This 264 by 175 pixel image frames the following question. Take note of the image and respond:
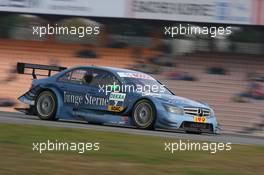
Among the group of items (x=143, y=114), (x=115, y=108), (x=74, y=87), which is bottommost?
(x=143, y=114)

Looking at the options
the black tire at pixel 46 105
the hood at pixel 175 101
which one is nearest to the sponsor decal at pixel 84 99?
the black tire at pixel 46 105

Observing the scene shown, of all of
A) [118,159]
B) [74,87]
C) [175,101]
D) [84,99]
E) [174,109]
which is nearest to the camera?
[118,159]

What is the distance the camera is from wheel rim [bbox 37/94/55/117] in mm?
14297

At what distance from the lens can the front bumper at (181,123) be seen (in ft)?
42.9

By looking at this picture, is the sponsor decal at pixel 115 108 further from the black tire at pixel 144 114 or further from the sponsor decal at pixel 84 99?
the black tire at pixel 144 114

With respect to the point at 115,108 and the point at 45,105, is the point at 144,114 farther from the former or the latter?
the point at 45,105

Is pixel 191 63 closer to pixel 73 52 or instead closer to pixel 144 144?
pixel 73 52

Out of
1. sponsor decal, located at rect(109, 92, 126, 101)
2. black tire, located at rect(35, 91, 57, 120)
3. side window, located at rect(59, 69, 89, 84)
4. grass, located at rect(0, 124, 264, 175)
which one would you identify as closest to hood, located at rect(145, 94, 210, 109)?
sponsor decal, located at rect(109, 92, 126, 101)

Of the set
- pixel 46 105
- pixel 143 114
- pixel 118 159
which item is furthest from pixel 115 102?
pixel 118 159

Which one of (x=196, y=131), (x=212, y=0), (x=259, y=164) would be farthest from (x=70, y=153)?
(x=212, y=0)

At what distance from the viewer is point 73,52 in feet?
71.5

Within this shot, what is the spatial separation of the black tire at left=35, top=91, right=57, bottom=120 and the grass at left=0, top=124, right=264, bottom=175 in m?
3.89

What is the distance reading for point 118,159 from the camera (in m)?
8.45

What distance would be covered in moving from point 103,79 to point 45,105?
134 cm
